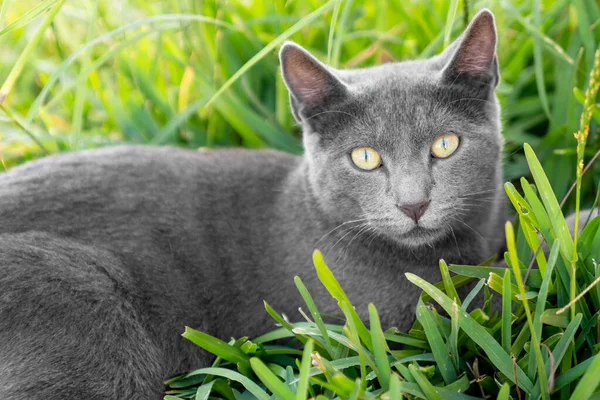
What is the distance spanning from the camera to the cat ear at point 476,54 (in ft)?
6.19

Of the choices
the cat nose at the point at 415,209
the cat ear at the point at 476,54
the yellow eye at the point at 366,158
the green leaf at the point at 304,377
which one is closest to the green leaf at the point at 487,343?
the cat nose at the point at 415,209

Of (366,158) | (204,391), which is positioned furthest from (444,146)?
(204,391)

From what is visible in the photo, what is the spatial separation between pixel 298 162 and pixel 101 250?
2.78 ft

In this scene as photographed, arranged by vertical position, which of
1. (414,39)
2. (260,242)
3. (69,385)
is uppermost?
(414,39)

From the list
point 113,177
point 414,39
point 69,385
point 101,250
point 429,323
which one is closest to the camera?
point 429,323

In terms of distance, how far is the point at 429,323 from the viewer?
65.1 inches

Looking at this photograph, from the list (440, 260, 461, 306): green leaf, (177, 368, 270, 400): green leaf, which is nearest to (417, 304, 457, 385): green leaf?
(440, 260, 461, 306): green leaf

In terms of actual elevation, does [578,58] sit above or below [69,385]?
above

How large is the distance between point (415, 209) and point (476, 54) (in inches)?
20.8

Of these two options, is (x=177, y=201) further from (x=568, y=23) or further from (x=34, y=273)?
(x=568, y=23)

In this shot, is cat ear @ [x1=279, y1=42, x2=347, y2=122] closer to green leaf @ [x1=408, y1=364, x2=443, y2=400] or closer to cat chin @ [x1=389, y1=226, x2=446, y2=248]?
cat chin @ [x1=389, y1=226, x2=446, y2=248]

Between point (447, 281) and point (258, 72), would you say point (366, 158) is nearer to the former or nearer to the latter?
point (447, 281)

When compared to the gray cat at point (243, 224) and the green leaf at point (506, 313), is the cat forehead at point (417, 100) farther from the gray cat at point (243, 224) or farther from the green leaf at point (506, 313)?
the green leaf at point (506, 313)

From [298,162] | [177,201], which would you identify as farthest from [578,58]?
[177,201]
